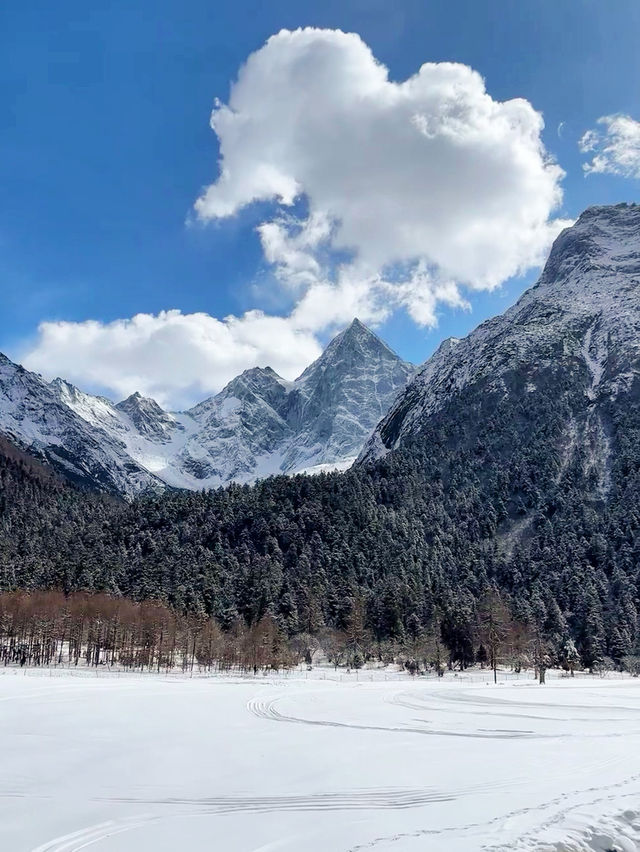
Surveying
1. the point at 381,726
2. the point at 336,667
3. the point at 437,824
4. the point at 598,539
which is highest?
the point at 598,539

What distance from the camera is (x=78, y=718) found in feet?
115

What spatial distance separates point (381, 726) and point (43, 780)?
831 inches

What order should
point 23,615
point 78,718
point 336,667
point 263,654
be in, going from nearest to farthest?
point 78,718 < point 23,615 < point 263,654 < point 336,667

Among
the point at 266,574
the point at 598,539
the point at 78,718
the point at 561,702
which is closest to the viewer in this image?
the point at 78,718

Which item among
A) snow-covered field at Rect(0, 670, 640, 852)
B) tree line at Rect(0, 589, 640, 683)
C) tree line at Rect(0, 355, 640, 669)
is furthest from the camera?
tree line at Rect(0, 355, 640, 669)

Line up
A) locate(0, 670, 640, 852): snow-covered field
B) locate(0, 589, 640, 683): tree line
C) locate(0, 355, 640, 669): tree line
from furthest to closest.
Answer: locate(0, 355, 640, 669): tree line
locate(0, 589, 640, 683): tree line
locate(0, 670, 640, 852): snow-covered field

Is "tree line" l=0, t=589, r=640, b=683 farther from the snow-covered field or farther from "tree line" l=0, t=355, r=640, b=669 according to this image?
the snow-covered field

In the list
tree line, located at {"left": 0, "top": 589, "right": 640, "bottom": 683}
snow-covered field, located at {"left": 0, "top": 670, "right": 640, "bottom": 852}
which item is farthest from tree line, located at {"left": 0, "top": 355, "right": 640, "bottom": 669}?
snow-covered field, located at {"left": 0, "top": 670, "right": 640, "bottom": 852}

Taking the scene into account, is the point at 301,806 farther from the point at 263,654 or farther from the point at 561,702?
the point at 263,654

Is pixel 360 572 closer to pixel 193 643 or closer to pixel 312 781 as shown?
pixel 193 643

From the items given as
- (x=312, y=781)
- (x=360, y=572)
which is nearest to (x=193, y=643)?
(x=360, y=572)

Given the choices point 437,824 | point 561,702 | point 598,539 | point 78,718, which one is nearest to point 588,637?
point 598,539

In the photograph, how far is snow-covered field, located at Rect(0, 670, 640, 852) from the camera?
14516 millimetres

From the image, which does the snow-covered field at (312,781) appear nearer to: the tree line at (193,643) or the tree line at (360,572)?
the tree line at (193,643)
